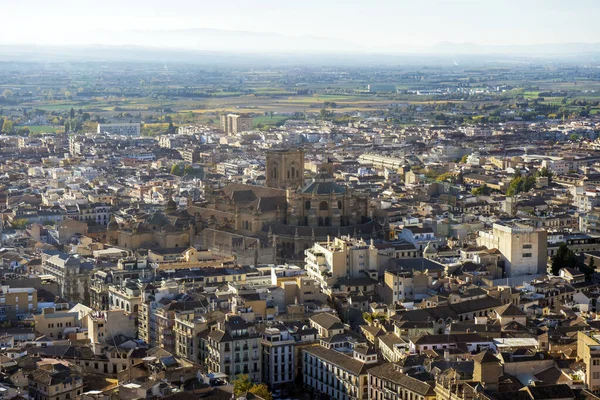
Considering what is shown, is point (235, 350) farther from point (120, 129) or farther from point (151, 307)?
point (120, 129)

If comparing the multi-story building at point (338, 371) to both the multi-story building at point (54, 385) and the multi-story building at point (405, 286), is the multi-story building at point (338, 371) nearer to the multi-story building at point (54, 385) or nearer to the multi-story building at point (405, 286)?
the multi-story building at point (54, 385)

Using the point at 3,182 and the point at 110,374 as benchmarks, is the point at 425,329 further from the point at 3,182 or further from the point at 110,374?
the point at 3,182

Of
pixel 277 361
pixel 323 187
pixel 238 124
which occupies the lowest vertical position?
pixel 238 124

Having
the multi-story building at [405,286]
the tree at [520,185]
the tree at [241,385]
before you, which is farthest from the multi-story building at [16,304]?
the tree at [520,185]

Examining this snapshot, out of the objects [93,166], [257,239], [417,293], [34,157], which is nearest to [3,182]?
[93,166]

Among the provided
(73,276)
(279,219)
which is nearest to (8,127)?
(279,219)

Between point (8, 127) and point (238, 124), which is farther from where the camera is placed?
point (238, 124)

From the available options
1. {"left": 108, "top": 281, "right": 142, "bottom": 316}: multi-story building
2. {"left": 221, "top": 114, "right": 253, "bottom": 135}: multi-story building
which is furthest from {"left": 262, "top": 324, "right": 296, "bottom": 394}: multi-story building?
{"left": 221, "top": 114, "right": 253, "bottom": 135}: multi-story building
